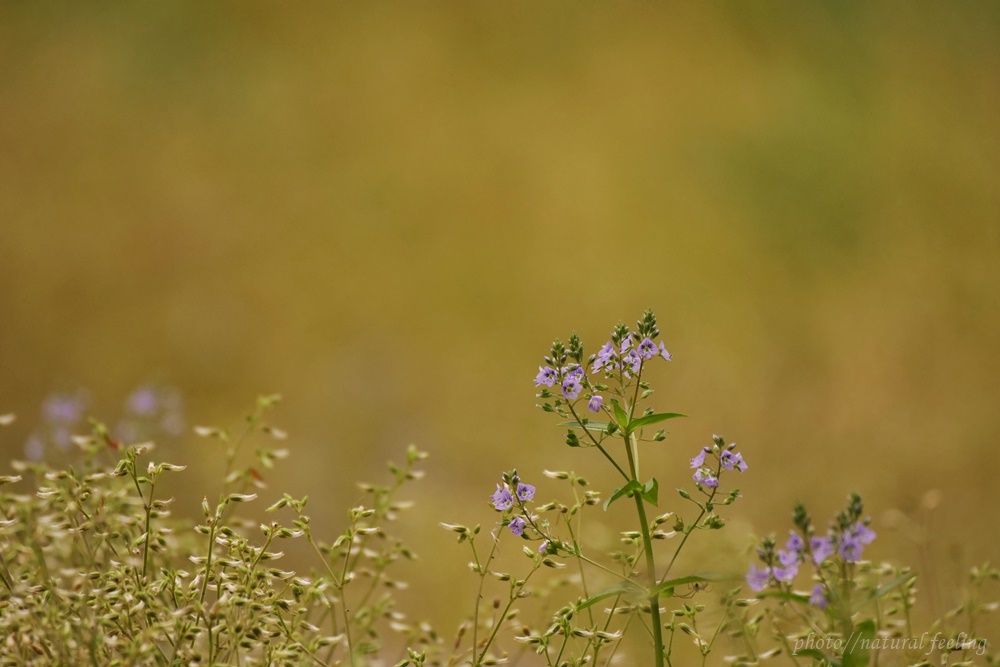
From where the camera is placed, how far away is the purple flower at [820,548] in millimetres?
698

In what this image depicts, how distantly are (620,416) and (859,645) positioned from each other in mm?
265

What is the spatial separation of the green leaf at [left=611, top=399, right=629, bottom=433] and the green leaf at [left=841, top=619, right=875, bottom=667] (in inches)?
9.4

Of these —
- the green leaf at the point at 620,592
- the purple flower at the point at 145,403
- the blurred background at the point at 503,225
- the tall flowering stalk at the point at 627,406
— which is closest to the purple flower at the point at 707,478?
the tall flowering stalk at the point at 627,406

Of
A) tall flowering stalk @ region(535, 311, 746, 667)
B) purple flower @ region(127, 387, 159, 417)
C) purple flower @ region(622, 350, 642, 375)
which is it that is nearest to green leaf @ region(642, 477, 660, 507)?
tall flowering stalk @ region(535, 311, 746, 667)

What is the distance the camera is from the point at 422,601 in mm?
2176

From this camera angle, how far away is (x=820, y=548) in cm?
71

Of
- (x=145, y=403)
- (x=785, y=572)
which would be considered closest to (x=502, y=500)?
(x=785, y=572)

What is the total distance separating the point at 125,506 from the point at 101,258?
1998 mm

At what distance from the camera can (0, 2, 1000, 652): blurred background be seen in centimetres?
263

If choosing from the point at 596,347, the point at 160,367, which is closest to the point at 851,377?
the point at 596,347

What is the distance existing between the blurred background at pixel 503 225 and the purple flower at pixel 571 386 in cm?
166

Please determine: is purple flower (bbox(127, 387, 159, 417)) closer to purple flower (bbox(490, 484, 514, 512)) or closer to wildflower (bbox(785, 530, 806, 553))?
purple flower (bbox(490, 484, 514, 512))

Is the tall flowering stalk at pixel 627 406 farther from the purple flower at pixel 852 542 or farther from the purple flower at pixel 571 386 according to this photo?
the purple flower at pixel 852 542

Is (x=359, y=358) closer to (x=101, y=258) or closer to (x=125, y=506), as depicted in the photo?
(x=101, y=258)
